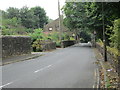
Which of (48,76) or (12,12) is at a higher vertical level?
(12,12)

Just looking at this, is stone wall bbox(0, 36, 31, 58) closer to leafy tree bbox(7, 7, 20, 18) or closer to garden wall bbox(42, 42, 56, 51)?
garden wall bbox(42, 42, 56, 51)

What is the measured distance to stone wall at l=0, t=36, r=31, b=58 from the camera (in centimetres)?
2220

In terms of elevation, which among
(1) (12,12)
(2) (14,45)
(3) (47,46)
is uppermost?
(1) (12,12)

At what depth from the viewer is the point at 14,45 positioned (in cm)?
2442

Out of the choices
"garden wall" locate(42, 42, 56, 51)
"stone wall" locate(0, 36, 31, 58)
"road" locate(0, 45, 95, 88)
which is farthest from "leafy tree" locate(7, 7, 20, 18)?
"road" locate(0, 45, 95, 88)

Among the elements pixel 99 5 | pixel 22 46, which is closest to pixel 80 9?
pixel 22 46

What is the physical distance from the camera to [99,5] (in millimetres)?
Answer: 13328

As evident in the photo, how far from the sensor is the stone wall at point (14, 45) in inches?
874

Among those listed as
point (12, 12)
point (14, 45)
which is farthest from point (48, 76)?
point (12, 12)

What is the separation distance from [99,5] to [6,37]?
1252 centimetres

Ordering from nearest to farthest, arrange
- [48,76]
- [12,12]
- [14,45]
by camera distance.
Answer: [48,76] < [14,45] < [12,12]

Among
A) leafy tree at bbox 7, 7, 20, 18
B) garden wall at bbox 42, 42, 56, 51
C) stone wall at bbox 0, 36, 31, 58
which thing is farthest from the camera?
leafy tree at bbox 7, 7, 20, 18

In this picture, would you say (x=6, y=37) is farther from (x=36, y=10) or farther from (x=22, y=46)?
(x=36, y=10)

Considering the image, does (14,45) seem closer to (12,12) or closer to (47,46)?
(47,46)
